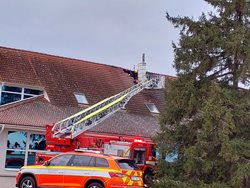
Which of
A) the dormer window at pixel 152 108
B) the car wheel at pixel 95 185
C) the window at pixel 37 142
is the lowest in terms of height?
the car wheel at pixel 95 185

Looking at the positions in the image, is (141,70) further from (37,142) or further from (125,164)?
(125,164)

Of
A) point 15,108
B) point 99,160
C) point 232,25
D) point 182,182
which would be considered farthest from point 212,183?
point 15,108

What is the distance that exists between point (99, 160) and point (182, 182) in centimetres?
288

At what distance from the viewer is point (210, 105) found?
15.5 meters

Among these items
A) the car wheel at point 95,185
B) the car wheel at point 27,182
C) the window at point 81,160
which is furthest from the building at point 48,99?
the car wheel at point 95,185

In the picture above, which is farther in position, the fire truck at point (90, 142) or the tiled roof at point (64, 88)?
the tiled roof at point (64, 88)

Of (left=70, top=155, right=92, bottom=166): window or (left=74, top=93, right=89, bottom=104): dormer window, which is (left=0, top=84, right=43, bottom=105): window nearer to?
(left=74, top=93, right=89, bottom=104): dormer window

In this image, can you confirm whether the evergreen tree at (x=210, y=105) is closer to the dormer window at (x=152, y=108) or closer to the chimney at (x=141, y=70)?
the dormer window at (x=152, y=108)

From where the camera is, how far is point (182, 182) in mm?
16156

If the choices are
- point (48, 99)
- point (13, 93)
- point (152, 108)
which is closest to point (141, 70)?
point (152, 108)

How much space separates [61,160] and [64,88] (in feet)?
40.8

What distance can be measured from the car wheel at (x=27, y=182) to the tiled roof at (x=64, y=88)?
6.58 m

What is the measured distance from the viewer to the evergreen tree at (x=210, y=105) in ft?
51.0

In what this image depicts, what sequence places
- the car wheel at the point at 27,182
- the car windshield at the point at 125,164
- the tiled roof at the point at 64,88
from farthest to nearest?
1. the tiled roof at the point at 64,88
2. the car wheel at the point at 27,182
3. the car windshield at the point at 125,164
